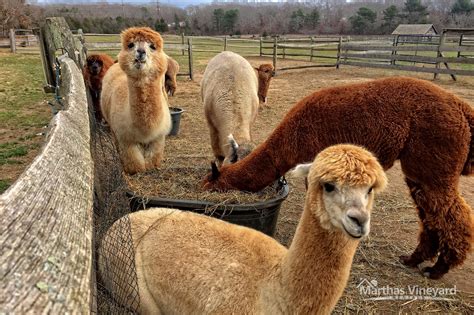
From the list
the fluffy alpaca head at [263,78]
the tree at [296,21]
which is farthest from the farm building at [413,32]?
the tree at [296,21]

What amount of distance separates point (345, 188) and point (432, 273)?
8.29 feet

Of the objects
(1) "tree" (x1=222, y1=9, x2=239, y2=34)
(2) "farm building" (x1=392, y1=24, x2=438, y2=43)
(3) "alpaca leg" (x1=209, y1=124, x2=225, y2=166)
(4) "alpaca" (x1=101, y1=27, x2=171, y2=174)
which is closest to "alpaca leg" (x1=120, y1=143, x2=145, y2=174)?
(4) "alpaca" (x1=101, y1=27, x2=171, y2=174)

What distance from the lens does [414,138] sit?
3916mm

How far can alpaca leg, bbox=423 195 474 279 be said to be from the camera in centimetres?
386

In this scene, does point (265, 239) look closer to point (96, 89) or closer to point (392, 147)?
point (392, 147)

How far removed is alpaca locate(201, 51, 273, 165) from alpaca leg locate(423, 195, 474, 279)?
255 cm

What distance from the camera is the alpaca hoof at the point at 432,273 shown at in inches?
159

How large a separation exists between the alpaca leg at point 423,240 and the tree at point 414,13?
58715mm

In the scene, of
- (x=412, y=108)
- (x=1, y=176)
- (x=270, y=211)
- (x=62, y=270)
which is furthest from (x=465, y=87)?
(x=62, y=270)

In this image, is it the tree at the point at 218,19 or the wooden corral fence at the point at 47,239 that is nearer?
the wooden corral fence at the point at 47,239

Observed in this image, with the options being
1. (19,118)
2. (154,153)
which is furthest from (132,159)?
(19,118)

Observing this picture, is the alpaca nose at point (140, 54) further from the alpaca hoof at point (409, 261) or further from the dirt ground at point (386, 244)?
the alpaca hoof at point (409, 261)

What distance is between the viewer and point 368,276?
409 centimetres

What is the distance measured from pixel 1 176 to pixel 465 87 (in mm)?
16338
